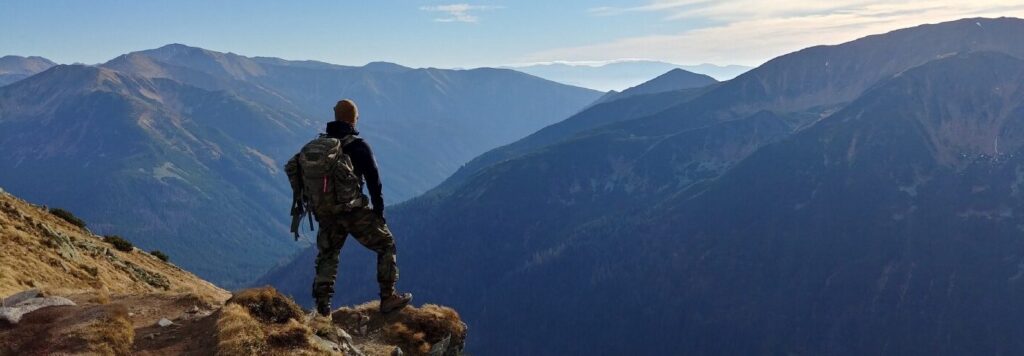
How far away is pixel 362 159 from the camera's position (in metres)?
16.3

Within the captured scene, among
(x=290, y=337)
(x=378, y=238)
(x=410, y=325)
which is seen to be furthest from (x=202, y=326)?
(x=410, y=325)

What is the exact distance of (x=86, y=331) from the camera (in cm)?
1371

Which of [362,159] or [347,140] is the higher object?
[347,140]

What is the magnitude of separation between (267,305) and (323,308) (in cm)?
216

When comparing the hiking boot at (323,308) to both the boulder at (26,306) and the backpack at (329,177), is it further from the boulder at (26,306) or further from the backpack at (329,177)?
the boulder at (26,306)

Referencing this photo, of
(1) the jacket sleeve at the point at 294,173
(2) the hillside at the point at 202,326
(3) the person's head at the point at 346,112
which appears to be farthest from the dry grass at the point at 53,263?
(3) the person's head at the point at 346,112

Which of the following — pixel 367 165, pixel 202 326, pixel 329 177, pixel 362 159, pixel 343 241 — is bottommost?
pixel 202 326

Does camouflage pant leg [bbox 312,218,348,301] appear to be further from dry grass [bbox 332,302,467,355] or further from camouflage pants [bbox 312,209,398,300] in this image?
dry grass [bbox 332,302,467,355]

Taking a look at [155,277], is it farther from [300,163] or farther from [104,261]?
[300,163]

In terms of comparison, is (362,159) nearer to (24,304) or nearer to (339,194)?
(339,194)

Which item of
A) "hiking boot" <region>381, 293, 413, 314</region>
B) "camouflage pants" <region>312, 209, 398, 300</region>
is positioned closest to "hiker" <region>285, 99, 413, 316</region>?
"camouflage pants" <region>312, 209, 398, 300</region>

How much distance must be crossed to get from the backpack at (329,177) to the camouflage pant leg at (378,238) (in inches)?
20.8

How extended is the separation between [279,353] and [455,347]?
5649 millimetres

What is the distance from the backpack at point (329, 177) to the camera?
15992 mm
